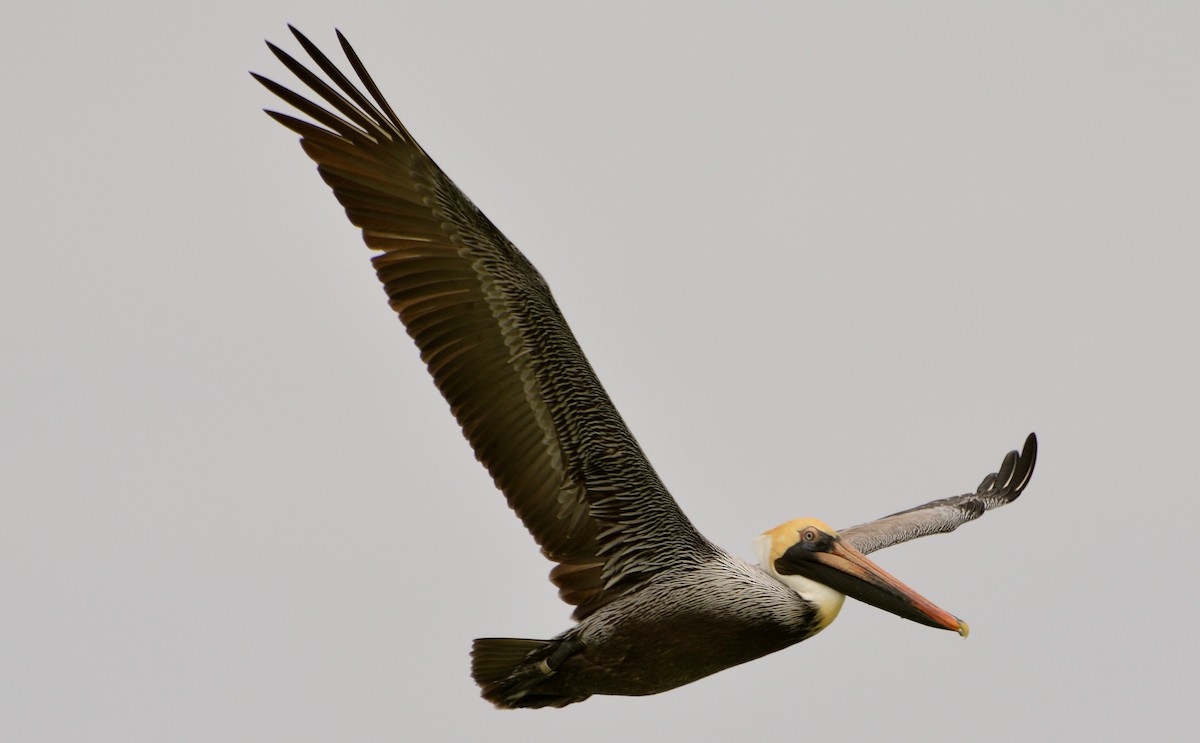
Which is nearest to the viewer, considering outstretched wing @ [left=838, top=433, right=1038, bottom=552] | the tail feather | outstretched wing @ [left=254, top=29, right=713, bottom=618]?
outstretched wing @ [left=254, top=29, right=713, bottom=618]

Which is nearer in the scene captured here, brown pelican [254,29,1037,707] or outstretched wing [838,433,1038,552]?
brown pelican [254,29,1037,707]

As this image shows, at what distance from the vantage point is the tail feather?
11609mm

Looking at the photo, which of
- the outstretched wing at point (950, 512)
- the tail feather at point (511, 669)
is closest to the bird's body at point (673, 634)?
the tail feather at point (511, 669)

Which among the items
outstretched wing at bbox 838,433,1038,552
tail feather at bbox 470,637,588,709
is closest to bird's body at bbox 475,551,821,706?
tail feather at bbox 470,637,588,709

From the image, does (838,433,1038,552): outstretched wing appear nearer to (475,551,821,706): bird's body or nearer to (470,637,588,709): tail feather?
(475,551,821,706): bird's body

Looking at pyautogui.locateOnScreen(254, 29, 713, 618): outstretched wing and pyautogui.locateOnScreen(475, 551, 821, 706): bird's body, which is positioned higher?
pyautogui.locateOnScreen(254, 29, 713, 618): outstretched wing

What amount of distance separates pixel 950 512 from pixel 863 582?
130 inches

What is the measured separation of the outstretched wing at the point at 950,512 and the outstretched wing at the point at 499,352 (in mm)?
2374

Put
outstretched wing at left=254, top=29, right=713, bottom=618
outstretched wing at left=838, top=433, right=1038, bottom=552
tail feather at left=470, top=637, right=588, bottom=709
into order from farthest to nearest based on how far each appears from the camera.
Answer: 1. outstretched wing at left=838, top=433, right=1038, bottom=552
2. tail feather at left=470, top=637, right=588, bottom=709
3. outstretched wing at left=254, top=29, right=713, bottom=618

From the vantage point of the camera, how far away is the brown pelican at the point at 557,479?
37.4 ft

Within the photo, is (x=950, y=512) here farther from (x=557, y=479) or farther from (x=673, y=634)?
(x=557, y=479)

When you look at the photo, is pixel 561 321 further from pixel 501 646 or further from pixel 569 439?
pixel 501 646

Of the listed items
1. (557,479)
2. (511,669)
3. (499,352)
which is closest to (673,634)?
(511,669)

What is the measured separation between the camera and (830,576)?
38.6 ft
